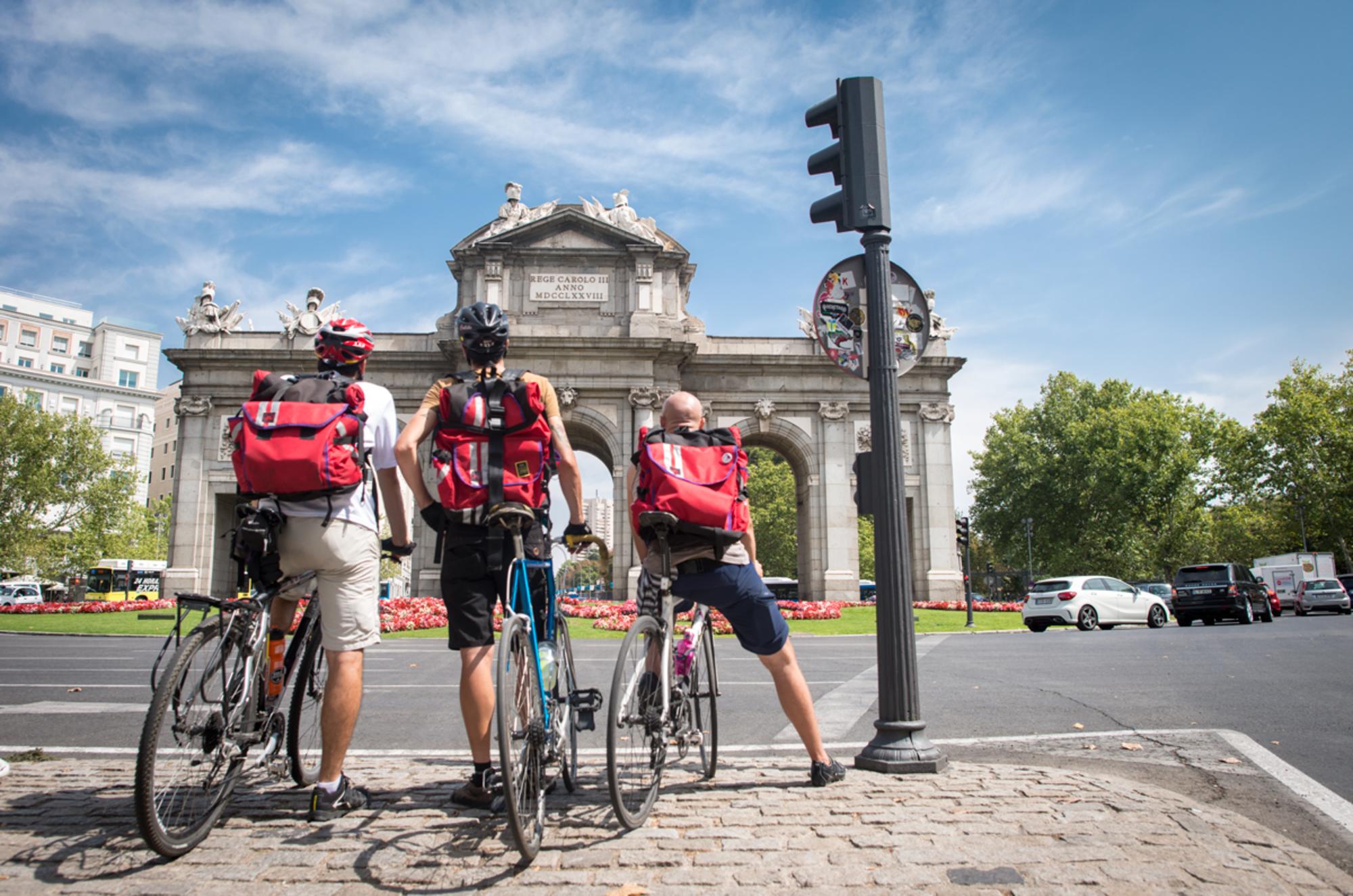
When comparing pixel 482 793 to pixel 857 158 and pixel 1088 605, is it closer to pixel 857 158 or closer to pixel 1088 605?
pixel 857 158

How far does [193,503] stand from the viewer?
3341cm

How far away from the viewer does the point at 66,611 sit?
30.0 m

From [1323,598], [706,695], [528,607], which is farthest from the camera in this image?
[1323,598]

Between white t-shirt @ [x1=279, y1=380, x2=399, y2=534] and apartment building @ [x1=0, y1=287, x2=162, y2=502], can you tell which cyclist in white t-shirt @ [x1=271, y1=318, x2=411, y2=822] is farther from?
apartment building @ [x1=0, y1=287, x2=162, y2=502]

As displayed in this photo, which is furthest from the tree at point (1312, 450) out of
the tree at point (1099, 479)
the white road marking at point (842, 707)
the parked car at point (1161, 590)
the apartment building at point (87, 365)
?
the apartment building at point (87, 365)

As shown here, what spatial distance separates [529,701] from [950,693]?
625 cm

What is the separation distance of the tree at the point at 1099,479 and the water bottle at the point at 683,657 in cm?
5651

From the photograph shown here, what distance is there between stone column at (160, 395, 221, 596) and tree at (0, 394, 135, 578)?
2778cm

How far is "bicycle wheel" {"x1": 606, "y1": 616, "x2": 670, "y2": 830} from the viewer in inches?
146

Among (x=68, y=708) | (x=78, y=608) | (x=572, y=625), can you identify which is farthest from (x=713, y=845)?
(x=78, y=608)

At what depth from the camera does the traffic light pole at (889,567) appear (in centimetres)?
505

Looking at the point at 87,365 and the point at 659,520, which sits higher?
the point at 87,365

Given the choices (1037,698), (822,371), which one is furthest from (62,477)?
(1037,698)

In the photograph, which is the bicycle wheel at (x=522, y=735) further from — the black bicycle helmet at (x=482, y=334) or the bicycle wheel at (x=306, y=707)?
the black bicycle helmet at (x=482, y=334)
